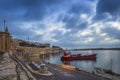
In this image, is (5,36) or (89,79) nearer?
(89,79)

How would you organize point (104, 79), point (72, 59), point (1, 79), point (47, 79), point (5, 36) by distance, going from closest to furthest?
1. point (1, 79)
2. point (47, 79)
3. point (104, 79)
4. point (5, 36)
5. point (72, 59)

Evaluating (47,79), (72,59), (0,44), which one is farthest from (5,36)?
(72,59)

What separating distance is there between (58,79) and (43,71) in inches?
183

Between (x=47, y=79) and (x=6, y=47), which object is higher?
(x=6, y=47)

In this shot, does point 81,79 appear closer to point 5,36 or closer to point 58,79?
point 58,79

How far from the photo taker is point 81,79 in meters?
25.6

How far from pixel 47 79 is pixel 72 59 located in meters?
79.2

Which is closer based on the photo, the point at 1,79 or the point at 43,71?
the point at 1,79

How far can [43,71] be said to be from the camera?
92.2 feet

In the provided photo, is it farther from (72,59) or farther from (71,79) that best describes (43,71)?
(72,59)

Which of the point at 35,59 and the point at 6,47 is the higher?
the point at 6,47

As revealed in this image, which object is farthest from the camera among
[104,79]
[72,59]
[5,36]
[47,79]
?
[72,59]

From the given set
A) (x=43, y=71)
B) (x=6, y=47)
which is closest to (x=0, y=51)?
(x=6, y=47)

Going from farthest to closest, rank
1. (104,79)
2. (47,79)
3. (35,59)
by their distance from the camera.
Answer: (35,59) → (104,79) → (47,79)
